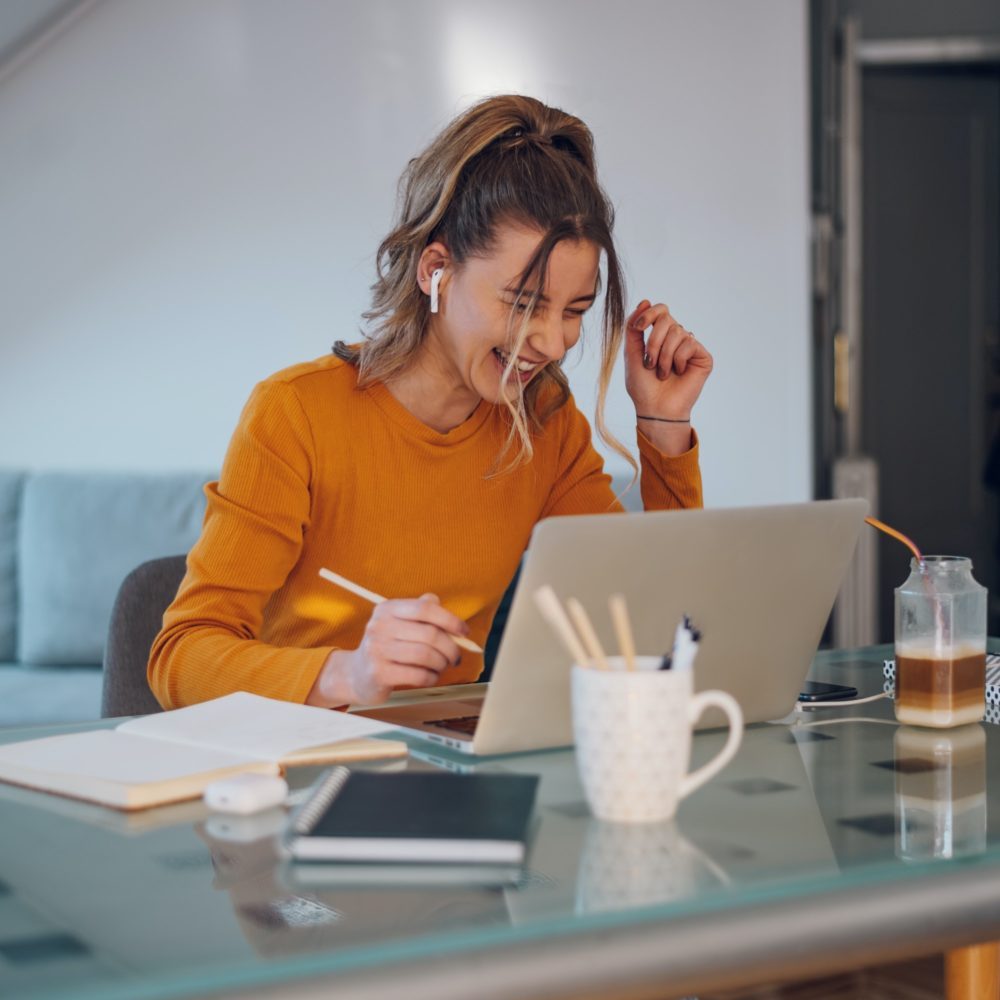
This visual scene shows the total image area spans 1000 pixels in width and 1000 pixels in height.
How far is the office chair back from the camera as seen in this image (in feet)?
4.97

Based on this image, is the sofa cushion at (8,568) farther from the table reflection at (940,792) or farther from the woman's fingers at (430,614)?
the table reflection at (940,792)

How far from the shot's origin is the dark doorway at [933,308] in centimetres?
457

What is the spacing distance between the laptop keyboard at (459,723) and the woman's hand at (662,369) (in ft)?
2.26

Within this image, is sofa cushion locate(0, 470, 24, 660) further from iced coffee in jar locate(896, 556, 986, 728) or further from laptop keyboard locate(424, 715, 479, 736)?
iced coffee in jar locate(896, 556, 986, 728)

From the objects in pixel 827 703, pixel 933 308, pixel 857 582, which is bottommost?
pixel 857 582

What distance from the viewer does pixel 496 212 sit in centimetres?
148

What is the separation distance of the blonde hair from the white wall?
1553 millimetres

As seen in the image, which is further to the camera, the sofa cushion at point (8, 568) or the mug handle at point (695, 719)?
the sofa cushion at point (8, 568)

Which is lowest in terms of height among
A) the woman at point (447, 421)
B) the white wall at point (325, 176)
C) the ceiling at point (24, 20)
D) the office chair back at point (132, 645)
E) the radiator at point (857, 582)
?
the radiator at point (857, 582)

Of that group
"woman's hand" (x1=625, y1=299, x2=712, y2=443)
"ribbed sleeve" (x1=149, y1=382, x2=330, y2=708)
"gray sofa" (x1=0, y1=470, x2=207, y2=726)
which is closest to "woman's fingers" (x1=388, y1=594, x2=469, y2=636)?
"ribbed sleeve" (x1=149, y1=382, x2=330, y2=708)

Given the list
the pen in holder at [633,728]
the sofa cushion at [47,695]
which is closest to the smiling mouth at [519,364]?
the pen in holder at [633,728]

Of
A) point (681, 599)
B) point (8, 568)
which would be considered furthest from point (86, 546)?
point (681, 599)

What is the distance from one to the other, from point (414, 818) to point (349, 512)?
838 millimetres

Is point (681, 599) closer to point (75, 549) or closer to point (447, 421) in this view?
point (447, 421)
